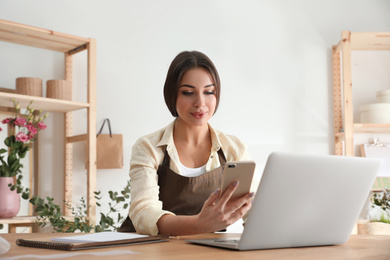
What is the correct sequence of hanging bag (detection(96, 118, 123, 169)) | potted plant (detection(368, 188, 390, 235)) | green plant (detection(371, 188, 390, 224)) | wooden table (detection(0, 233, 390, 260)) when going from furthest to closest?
hanging bag (detection(96, 118, 123, 169)) → green plant (detection(371, 188, 390, 224)) → potted plant (detection(368, 188, 390, 235)) → wooden table (detection(0, 233, 390, 260))

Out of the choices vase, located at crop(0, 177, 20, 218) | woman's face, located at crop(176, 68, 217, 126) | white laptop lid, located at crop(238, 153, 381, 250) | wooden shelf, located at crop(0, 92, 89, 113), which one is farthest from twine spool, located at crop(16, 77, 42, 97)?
white laptop lid, located at crop(238, 153, 381, 250)

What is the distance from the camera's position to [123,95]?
121 inches

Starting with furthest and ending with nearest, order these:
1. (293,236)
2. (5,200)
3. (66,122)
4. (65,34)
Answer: (66,122), (65,34), (5,200), (293,236)

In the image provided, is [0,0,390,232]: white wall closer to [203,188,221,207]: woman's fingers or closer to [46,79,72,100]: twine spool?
[46,79,72,100]: twine spool

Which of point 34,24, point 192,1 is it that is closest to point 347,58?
point 192,1

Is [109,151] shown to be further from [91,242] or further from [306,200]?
[306,200]

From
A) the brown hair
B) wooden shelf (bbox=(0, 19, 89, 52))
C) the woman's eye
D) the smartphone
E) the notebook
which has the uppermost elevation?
wooden shelf (bbox=(0, 19, 89, 52))

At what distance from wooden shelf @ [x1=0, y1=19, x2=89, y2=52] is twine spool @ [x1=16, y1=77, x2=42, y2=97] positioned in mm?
246

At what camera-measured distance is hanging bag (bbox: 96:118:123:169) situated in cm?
295

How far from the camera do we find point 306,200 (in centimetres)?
106

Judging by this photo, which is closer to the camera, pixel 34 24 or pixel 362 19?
pixel 34 24

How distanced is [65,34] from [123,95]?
551 mm

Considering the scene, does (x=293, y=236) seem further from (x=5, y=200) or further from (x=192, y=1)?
(x=192, y=1)

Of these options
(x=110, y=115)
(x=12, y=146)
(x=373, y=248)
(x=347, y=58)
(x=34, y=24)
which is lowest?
(x=373, y=248)
